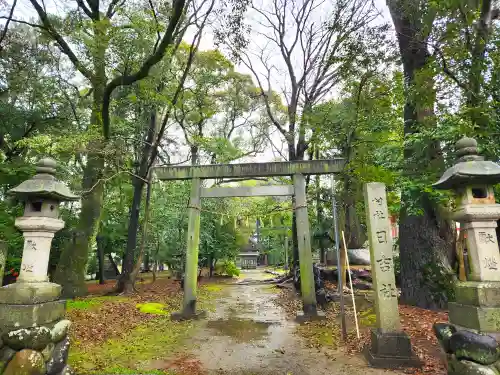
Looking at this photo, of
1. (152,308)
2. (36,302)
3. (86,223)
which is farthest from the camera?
(86,223)

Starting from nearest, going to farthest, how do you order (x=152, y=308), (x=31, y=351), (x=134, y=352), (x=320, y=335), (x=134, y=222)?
(x=31, y=351), (x=134, y=352), (x=320, y=335), (x=152, y=308), (x=134, y=222)

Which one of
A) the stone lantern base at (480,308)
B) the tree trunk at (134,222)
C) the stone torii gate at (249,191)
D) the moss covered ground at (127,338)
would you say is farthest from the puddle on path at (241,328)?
the tree trunk at (134,222)

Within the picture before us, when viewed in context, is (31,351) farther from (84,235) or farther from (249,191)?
(84,235)

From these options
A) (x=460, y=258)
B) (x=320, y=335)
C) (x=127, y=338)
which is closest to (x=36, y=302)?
(x=127, y=338)

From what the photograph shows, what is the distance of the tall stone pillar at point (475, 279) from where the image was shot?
369cm

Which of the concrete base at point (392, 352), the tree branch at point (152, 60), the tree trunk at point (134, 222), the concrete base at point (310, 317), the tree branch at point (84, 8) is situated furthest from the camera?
the tree trunk at point (134, 222)

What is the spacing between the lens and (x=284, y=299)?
42.9 ft

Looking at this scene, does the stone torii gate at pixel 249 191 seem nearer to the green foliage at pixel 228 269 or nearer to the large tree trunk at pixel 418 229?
the large tree trunk at pixel 418 229

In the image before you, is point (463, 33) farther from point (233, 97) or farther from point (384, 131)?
point (233, 97)

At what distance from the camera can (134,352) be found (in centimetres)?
587

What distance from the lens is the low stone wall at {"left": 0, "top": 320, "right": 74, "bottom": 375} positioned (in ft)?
12.9

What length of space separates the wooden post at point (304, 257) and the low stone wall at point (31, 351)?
19.8ft

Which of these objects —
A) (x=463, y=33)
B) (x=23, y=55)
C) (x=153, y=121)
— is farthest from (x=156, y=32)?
(x=463, y=33)

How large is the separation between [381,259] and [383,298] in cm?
66
